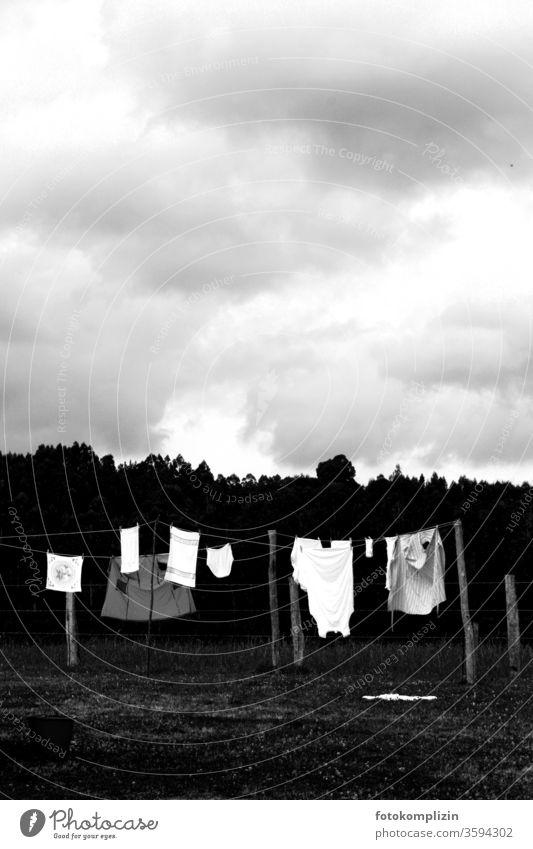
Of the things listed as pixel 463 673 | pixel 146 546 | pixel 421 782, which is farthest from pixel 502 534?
pixel 421 782

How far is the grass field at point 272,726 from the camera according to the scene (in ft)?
32.1

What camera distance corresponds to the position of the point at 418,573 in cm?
1916

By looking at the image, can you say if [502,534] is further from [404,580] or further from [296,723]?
[296,723]

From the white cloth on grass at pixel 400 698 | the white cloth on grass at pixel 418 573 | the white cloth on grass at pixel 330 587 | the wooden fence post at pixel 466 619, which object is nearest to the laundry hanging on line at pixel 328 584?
the white cloth on grass at pixel 330 587

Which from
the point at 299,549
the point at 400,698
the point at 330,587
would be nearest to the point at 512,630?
the point at 330,587

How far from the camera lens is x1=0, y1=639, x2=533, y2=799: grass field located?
32.1 ft

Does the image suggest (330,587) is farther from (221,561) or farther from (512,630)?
(512,630)

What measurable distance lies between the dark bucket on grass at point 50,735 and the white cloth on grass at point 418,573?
9539 millimetres

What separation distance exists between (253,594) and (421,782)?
2762 cm

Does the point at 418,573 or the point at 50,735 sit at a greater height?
the point at 418,573

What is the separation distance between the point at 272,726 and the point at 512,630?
6.84 m

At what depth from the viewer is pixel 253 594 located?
37250 mm

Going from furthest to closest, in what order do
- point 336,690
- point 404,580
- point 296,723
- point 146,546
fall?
point 146,546 < point 404,580 < point 336,690 < point 296,723

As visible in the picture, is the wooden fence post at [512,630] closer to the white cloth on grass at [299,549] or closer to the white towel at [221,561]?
the white cloth on grass at [299,549]
